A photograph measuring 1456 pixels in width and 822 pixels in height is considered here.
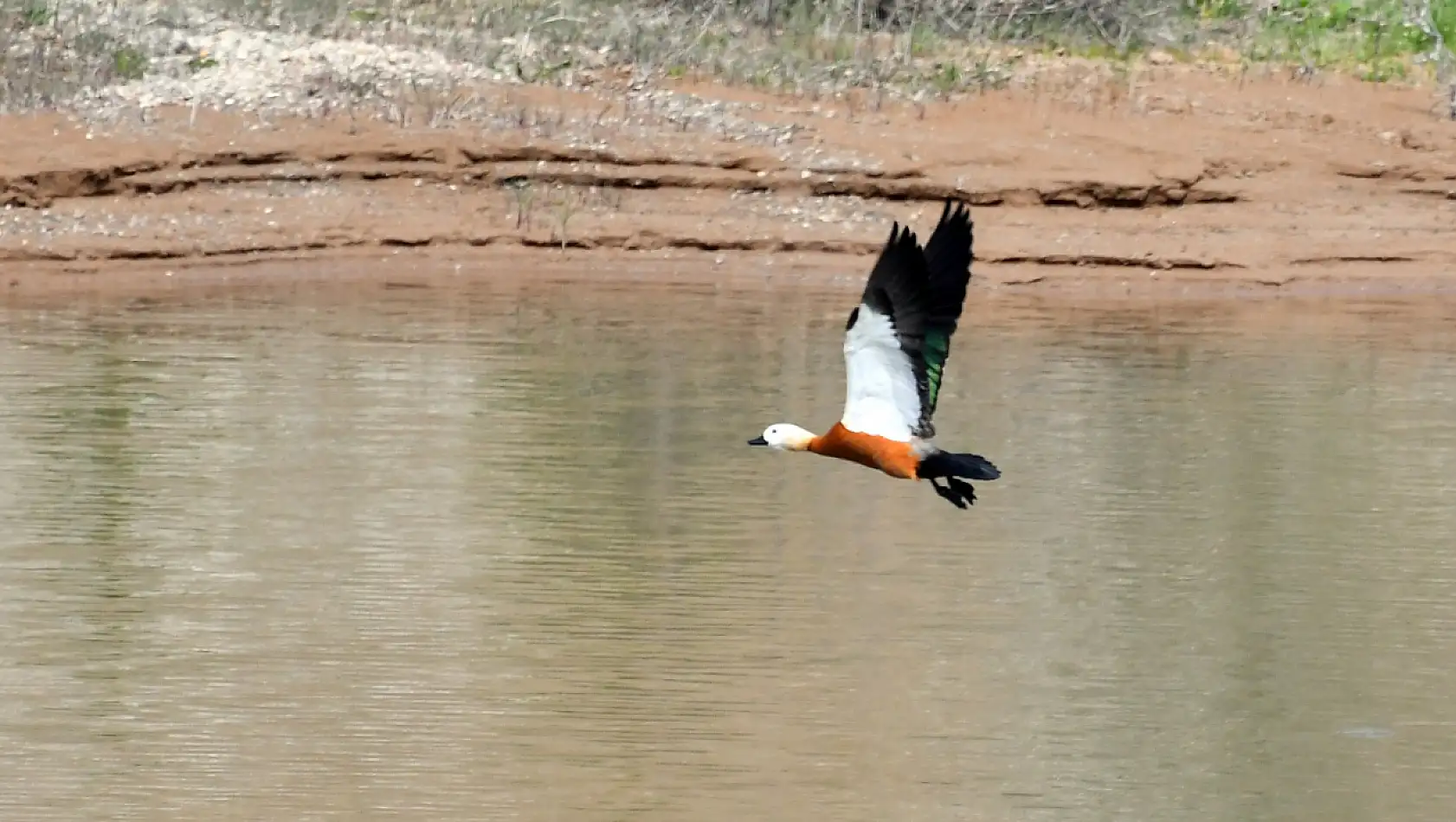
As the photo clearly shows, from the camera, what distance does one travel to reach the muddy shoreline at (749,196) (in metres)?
16.9

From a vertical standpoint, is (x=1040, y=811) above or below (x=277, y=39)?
below

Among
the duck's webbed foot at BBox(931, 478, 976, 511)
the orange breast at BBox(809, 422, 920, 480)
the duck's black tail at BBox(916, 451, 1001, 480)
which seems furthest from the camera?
the duck's webbed foot at BBox(931, 478, 976, 511)

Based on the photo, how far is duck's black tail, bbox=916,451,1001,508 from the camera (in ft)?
29.1

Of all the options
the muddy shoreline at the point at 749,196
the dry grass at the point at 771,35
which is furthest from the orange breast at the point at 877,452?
the dry grass at the point at 771,35

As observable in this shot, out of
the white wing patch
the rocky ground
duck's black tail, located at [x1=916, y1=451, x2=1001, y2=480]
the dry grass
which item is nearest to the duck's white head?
the white wing patch

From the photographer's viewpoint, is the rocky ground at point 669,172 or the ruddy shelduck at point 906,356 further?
the rocky ground at point 669,172

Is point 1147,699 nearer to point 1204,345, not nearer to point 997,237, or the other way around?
point 1204,345

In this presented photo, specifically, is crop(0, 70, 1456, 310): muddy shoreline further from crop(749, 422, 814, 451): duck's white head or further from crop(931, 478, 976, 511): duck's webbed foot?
crop(931, 478, 976, 511): duck's webbed foot

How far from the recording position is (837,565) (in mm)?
10367

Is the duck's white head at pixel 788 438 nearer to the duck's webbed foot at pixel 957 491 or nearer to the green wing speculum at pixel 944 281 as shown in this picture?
the duck's webbed foot at pixel 957 491

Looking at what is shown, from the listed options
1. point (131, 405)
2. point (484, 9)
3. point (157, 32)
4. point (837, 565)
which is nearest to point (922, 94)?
point (484, 9)

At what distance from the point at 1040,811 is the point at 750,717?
1.05 metres

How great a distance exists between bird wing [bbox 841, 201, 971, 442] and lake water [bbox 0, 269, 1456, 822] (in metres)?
0.79

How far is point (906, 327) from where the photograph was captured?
896cm
